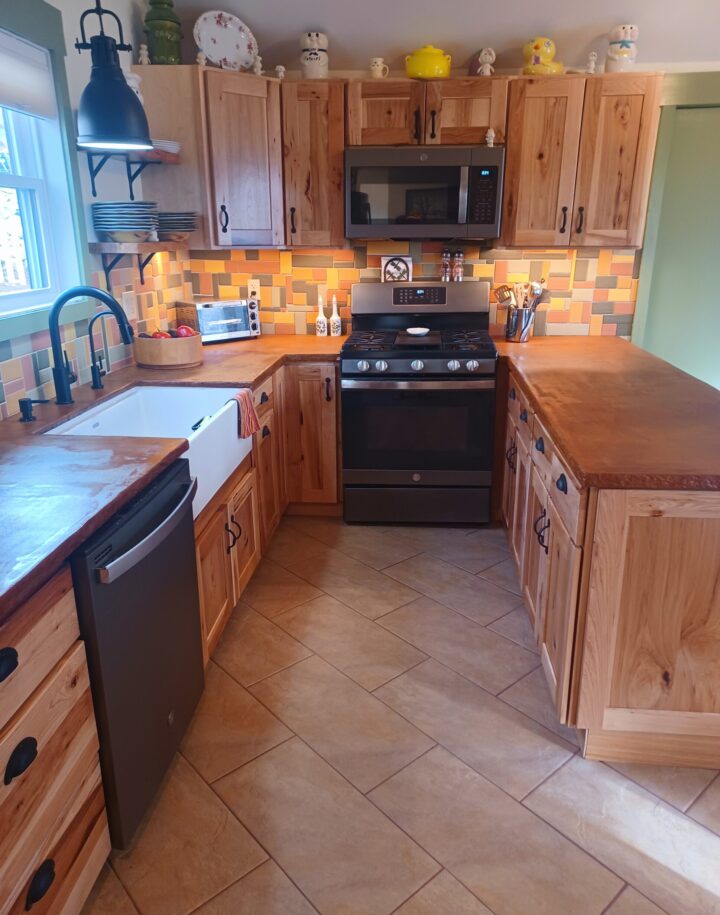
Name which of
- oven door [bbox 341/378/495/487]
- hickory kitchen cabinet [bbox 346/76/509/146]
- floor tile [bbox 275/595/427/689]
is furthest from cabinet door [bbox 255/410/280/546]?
hickory kitchen cabinet [bbox 346/76/509/146]

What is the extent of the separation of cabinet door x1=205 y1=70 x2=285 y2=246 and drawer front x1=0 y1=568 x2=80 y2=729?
2.36m

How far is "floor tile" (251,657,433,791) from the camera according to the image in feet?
6.32

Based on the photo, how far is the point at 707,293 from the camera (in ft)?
11.8

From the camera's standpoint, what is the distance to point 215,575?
2277mm

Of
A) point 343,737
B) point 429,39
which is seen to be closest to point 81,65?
point 429,39

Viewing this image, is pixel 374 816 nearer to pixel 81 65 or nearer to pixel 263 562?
pixel 263 562

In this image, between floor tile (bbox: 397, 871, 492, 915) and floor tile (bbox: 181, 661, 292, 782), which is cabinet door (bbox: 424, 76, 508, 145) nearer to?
floor tile (bbox: 181, 661, 292, 782)

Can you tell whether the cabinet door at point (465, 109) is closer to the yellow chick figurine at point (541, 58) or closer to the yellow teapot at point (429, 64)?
the yellow teapot at point (429, 64)

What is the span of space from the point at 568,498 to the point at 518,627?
2.91 ft

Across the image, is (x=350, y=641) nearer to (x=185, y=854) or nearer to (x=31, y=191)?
(x=185, y=854)

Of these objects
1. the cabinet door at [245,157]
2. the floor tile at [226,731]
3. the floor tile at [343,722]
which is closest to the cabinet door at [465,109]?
the cabinet door at [245,157]

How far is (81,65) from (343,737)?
2542 mm

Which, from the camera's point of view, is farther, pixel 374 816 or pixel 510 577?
pixel 510 577

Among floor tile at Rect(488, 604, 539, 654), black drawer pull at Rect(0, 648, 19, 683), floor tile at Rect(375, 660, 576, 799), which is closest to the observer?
black drawer pull at Rect(0, 648, 19, 683)
